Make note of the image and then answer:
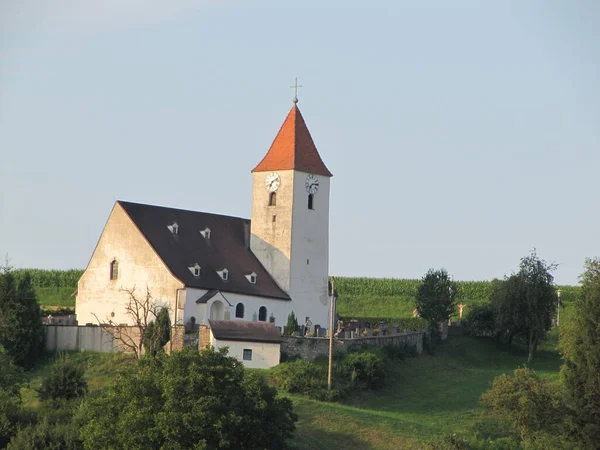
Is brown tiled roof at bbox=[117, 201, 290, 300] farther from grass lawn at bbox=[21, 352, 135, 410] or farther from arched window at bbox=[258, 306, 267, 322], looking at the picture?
grass lawn at bbox=[21, 352, 135, 410]

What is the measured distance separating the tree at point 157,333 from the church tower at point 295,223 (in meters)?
10.1

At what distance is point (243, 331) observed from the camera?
7912 centimetres

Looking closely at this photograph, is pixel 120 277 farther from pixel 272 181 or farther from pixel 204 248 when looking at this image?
pixel 272 181

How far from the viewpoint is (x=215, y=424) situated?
204 ft

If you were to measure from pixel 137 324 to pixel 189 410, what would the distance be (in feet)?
66.0

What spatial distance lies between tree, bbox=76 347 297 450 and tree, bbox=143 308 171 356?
13074 mm

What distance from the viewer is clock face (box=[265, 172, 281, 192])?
302 feet

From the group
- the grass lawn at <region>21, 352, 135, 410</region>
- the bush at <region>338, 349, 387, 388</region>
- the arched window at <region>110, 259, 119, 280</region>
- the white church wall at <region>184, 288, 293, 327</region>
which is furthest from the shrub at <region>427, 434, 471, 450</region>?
the arched window at <region>110, 259, 119, 280</region>

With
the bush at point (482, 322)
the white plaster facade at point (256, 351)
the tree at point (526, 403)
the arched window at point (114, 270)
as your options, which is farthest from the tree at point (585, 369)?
the arched window at point (114, 270)

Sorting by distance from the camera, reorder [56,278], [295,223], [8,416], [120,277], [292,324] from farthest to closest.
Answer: [56,278]
[295,223]
[292,324]
[120,277]
[8,416]

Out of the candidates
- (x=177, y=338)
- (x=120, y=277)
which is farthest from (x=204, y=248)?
(x=177, y=338)

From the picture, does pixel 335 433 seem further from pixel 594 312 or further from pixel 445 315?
pixel 445 315

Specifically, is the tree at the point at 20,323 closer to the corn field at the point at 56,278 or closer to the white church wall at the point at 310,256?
the white church wall at the point at 310,256

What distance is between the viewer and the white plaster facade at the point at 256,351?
78.2m
